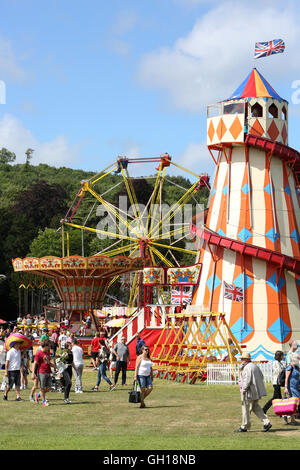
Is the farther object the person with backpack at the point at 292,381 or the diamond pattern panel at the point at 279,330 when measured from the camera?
the diamond pattern panel at the point at 279,330

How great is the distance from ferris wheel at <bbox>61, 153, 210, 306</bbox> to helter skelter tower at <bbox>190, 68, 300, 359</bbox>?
1407 cm

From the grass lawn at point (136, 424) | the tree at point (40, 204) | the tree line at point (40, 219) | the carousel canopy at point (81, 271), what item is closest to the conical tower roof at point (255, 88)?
the carousel canopy at point (81, 271)

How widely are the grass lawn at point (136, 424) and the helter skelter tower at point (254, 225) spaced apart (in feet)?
29.7

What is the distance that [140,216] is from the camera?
57.9 m

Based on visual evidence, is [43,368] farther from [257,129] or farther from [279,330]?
[257,129]

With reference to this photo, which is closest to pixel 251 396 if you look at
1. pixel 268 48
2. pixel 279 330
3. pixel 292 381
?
pixel 292 381

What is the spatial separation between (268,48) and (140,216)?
23.4 meters

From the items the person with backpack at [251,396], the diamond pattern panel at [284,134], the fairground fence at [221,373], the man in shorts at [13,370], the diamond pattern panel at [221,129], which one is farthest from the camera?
the diamond pattern panel at [284,134]

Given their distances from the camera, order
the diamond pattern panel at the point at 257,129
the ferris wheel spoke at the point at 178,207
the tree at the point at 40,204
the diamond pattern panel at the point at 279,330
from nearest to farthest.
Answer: the diamond pattern panel at the point at 279,330, the diamond pattern panel at the point at 257,129, the ferris wheel spoke at the point at 178,207, the tree at the point at 40,204

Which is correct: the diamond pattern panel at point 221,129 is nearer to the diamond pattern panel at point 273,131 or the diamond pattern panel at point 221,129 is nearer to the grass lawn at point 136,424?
the diamond pattern panel at point 273,131

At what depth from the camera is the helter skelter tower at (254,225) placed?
34.0 m

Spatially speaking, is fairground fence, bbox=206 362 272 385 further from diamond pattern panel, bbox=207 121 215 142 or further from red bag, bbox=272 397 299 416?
diamond pattern panel, bbox=207 121 215 142
